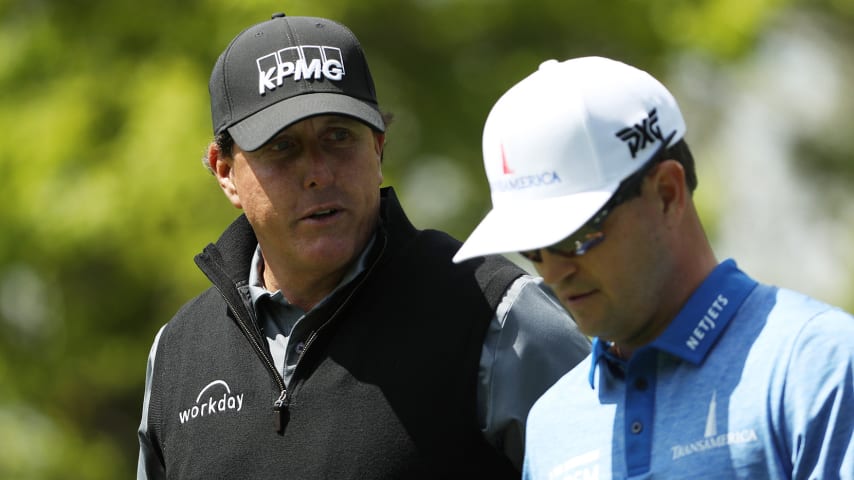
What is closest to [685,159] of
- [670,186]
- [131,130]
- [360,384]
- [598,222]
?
[670,186]

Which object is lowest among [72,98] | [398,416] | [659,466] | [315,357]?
[659,466]

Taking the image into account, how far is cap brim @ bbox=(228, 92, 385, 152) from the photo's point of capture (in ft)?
11.3

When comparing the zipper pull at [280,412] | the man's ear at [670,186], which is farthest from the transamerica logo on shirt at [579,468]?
the zipper pull at [280,412]

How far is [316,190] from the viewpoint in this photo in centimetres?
347

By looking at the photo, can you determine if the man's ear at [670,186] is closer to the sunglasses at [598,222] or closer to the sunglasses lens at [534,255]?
the sunglasses at [598,222]

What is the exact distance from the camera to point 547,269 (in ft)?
8.54

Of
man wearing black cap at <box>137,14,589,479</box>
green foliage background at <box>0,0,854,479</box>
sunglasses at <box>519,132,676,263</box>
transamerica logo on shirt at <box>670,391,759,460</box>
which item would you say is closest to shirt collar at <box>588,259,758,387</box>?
transamerica logo on shirt at <box>670,391,759,460</box>

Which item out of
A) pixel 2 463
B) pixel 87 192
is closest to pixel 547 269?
pixel 87 192

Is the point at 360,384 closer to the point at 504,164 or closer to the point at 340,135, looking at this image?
the point at 340,135

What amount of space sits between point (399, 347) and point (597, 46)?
8.33 meters

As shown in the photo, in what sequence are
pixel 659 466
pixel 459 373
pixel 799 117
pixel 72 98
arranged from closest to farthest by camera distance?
pixel 659 466
pixel 459 373
pixel 72 98
pixel 799 117

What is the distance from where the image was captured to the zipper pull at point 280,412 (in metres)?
3.36

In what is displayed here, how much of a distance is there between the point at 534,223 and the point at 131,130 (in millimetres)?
8158

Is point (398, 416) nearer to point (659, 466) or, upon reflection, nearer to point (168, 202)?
point (659, 466)
